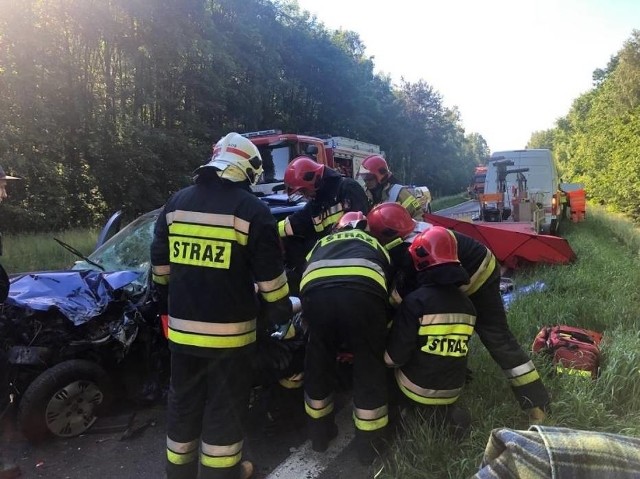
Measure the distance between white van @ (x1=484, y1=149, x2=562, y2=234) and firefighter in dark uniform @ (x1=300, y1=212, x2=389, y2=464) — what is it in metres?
10.1

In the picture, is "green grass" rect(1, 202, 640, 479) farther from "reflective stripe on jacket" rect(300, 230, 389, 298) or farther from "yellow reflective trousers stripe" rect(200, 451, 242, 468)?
"reflective stripe on jacket" rect(300, 230, 389, 298)

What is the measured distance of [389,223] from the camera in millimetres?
3480

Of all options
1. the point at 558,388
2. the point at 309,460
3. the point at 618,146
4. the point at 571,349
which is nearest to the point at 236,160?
the point at 309,460

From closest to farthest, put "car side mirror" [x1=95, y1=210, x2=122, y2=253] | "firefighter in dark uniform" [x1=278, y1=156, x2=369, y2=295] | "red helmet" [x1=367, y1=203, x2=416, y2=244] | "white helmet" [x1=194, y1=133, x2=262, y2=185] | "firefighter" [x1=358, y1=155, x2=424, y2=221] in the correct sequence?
"white helmet" [x1=194, y1=133, x2=262, y2=185] → "red helmet" [x1=367, y1=203, x2=416, y2=244] → "firefighter in dark uniform" [x1=278, y1=156, x2=369, y2=295] → "car side mirror" [x1=95, y1=210, x2=122, y2=253] → "firefighter" [x1=358, y1=155, x2=424, y2=221]

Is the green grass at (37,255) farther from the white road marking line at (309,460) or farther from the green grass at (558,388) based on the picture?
the green grass at (558,388)

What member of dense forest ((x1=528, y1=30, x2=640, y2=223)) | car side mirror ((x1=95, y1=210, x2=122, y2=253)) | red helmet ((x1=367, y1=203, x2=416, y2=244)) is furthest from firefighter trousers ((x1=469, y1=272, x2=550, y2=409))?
dense forest ((x1=528, y1=30, x2=640, y2=223))

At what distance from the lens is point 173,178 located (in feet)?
58.3

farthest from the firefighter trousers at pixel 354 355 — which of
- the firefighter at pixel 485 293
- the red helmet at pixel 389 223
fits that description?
the red helmet at pixel 389 223

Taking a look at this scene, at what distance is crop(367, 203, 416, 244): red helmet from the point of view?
3.48 m

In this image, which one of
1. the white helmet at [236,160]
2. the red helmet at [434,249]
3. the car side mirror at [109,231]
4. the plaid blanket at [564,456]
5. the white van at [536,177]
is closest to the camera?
the plaid blanket at [564,456]

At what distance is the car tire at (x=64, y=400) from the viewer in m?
2.96

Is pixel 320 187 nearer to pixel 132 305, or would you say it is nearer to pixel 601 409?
pixel 132 305

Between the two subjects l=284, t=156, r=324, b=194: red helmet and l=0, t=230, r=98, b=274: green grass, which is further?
l=0, t=230, r=98, b=274: green grass

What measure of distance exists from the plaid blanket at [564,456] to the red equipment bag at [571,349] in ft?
8.45
